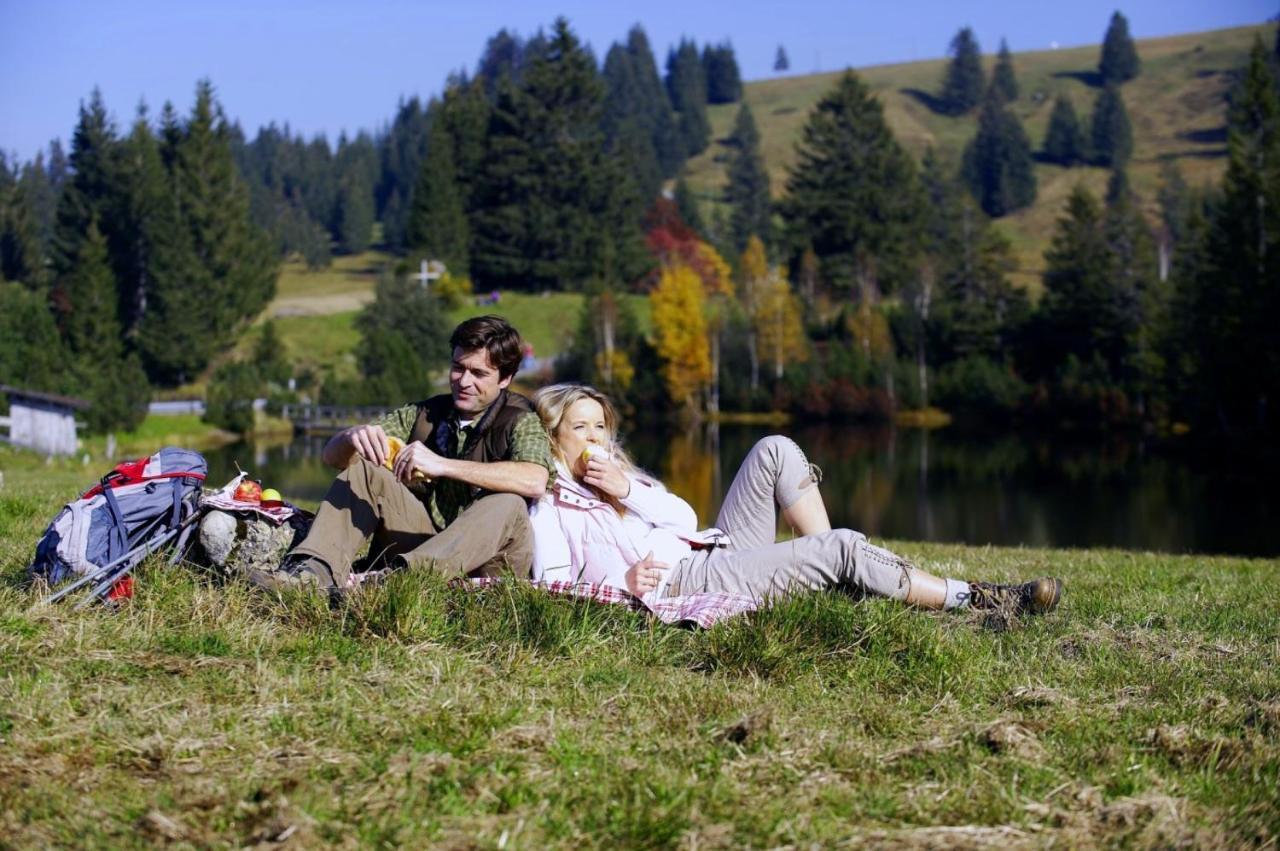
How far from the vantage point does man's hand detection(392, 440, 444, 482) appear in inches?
199

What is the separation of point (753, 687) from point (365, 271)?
9810cm

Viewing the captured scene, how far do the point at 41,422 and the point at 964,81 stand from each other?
132 metres

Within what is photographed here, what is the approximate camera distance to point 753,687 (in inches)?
163

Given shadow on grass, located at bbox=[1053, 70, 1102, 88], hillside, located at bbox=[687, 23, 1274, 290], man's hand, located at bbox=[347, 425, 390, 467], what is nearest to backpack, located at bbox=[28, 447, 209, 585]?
man's hand, located at bbox=[347, 425, 390, 467]

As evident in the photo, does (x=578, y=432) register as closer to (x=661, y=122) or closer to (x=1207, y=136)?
(x=1207, y=136)

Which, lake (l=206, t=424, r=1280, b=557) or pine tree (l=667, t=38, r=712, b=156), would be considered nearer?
lake (l=206, t=424, r=1280, b=557)

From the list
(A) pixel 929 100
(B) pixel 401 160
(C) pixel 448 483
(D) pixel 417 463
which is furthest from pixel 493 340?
(A) pixel 929 100

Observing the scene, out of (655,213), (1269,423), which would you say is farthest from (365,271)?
(1269,423)

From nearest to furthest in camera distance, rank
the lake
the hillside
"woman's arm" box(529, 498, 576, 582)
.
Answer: "woman's arm" box(529, 498, 576, 582), the lake, the hillside

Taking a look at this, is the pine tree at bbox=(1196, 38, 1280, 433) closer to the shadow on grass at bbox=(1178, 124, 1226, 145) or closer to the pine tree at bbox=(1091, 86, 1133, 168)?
the pine tree at bbox=(1091, 86, 1133, 168)

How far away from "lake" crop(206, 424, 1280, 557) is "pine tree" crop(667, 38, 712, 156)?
313 ft

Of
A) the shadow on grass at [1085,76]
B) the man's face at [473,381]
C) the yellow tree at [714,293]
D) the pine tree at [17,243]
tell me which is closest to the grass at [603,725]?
the man's face at [473,381]

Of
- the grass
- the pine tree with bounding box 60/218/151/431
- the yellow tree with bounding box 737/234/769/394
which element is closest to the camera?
the grass

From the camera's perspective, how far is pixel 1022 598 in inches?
214
